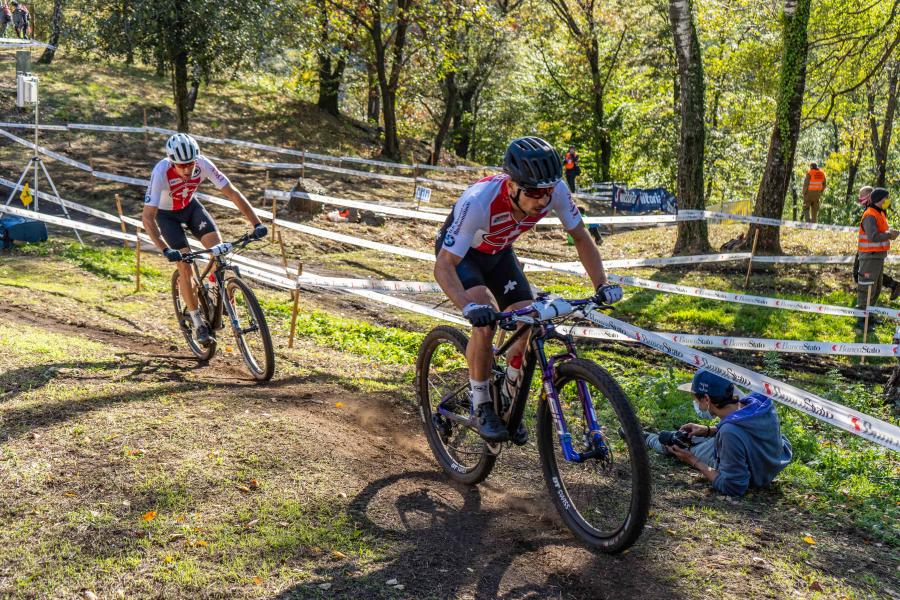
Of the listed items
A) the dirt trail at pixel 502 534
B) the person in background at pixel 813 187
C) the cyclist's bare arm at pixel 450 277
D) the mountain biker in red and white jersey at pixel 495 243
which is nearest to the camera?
the dirt trail at pixel 502 534

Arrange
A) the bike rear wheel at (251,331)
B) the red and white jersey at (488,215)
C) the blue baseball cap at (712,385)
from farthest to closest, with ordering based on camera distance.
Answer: the bike rear wheel at (251,331), the blue baseball cap at (712,385), the red and white jersey at (488,215)

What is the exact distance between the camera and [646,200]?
2914 centimetres

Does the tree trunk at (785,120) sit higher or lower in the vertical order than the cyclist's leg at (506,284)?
higher

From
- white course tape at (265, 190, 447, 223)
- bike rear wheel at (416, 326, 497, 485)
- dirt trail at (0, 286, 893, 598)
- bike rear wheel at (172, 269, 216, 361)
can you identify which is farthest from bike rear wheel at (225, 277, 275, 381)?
white course tape at (265, 190, 447, 223)

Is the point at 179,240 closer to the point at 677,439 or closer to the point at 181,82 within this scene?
the point at 677,439

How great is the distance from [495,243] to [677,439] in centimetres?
247

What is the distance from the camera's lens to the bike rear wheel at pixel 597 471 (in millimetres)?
4203

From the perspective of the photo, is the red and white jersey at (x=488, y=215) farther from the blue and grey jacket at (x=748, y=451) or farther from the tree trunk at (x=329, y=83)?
the tree trunk at (x=329, y=83)

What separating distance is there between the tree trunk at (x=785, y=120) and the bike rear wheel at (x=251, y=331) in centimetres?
1187

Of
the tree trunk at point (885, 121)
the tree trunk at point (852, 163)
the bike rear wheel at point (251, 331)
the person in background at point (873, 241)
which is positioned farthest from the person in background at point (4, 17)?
the tree trunk at point (852, 163)

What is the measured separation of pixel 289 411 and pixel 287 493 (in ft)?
5.44

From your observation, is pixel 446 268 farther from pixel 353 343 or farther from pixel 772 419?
pixel 353 343

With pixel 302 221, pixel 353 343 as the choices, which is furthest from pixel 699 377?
pixel 302 221

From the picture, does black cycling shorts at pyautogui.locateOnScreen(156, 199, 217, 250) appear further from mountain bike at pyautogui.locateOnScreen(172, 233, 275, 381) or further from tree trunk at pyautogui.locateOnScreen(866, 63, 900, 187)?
tree trunk at pyautogui.locateOnScreen(866, 63, 900, 187)
